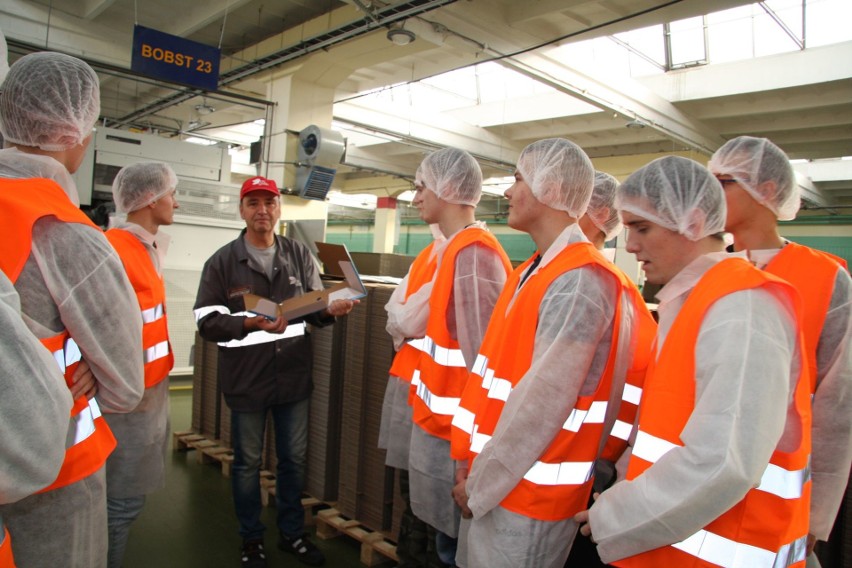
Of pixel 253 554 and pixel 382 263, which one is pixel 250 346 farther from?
pixel 382 263

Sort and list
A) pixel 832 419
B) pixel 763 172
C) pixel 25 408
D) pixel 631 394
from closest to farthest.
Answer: pixel 25 408 < pixel 832 419 < pixel 631 394 < pixel 763 172

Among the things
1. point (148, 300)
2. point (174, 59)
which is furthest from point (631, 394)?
point (174, 59)

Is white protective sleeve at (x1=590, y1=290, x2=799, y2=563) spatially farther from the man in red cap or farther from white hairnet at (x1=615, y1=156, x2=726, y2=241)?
the man in red cap

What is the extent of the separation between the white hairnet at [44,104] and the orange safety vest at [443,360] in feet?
4.41

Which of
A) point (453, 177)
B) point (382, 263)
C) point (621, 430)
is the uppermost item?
point (453, 177)

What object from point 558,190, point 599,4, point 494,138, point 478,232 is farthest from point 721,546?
point 494,138

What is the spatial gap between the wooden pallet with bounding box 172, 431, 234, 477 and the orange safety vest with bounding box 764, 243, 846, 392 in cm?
371

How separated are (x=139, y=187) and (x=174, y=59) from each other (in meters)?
3.77

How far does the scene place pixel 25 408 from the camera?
846 millimetres

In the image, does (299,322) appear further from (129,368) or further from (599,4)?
(599,4)

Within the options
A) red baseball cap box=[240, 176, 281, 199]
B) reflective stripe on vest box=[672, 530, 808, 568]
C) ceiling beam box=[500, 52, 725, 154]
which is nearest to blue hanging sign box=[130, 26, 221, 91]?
ceiling beam box=[500, 52, 725, 154]

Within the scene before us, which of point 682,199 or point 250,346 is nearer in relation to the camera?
point 682,199

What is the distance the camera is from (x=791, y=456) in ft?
4.23

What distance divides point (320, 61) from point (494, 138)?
497cm
